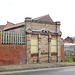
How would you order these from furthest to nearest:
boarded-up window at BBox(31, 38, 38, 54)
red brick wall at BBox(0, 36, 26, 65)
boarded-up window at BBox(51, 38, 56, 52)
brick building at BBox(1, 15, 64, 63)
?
boarded-up window at BBox(51, 38, 56, 52), boarded-up window at BBox(31, 38, 38, 54), brick building at BBox(1, 15, 64, 63), red brick wall at BBox(0, 36, 26, 65)

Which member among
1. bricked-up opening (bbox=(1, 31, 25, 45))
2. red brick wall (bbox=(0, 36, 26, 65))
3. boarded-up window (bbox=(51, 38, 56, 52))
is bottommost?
red brick wall (bbox=(0, 36, 26, 65))

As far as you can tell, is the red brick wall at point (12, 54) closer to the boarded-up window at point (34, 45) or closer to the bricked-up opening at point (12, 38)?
the bricked-up opening at point (12, 38)

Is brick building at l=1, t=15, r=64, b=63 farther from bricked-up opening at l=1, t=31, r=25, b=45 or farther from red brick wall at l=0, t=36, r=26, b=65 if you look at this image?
red brick wall at l=0, t=36, r=26, b=65

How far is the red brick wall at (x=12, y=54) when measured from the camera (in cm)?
1752

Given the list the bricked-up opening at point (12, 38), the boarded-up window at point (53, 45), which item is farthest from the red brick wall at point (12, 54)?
the boarded-up window at point (53, 45)

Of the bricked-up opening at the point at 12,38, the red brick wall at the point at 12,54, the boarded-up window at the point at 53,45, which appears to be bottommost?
the red brick wall at the point at 12,54

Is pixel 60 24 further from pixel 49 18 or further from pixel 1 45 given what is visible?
pixel 1 45

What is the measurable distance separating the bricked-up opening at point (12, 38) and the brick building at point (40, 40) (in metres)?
0.12

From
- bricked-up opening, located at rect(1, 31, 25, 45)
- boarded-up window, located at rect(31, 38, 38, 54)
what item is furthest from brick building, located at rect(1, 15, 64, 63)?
bricked-up opening, located at rect(1, 31, 25, 45)

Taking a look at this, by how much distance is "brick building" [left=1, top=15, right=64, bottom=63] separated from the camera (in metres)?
19.5

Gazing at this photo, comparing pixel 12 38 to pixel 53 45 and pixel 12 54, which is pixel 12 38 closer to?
pixel 12 54

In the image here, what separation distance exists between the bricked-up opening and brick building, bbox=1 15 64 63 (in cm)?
12

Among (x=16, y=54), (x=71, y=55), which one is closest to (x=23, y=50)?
(x=16, y=54)

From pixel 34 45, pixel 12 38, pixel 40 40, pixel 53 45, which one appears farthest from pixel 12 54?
pixel 53 45
